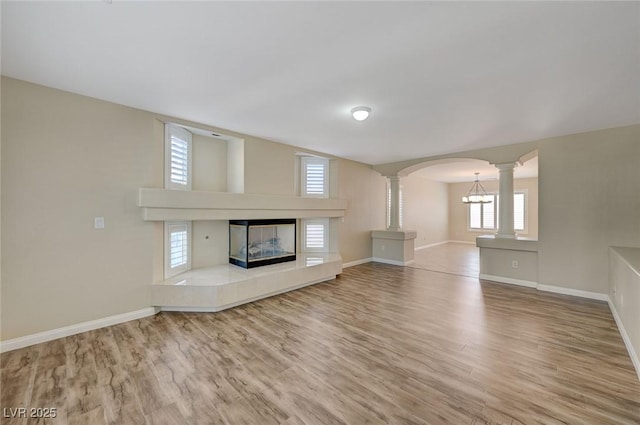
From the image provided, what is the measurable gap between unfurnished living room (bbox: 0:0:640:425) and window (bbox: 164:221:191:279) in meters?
0.04

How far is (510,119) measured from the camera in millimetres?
3492

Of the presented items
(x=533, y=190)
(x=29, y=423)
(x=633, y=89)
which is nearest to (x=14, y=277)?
(x=29, y=423)

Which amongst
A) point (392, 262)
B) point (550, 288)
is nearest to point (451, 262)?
point (392, 262)

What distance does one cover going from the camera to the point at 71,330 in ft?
9.14

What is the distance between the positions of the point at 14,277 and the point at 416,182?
9649 mm

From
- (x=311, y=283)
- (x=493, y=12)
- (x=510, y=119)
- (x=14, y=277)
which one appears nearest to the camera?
(x=493, y=12)

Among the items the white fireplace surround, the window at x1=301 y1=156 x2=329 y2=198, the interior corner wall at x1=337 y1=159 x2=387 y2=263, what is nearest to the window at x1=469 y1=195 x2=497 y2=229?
the interior corner wall at x1=337 y1=159 x2=387 y2=263

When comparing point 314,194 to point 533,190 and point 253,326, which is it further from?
point 533,190

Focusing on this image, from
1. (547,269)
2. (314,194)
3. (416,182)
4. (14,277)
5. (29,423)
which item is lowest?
(29,423)

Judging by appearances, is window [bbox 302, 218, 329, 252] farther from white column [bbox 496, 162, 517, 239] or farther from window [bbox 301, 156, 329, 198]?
white column [bbox 496, 162, 517, 239]

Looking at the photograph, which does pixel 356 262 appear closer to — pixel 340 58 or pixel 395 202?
pixel 395 202

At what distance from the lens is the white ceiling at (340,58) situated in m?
1.67

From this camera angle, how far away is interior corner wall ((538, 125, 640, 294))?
3.76m

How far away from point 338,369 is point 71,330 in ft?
9.82
